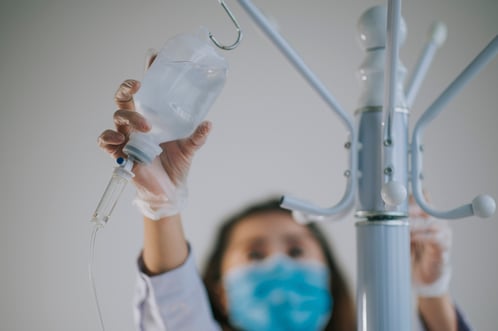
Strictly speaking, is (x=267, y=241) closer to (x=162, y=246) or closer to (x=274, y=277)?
(x=274, y=277)

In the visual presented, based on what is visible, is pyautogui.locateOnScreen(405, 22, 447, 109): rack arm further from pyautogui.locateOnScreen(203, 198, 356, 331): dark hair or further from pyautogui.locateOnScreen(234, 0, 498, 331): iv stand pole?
pyautogui.locateOnScreen(203, 198, 356, 331): dark hair

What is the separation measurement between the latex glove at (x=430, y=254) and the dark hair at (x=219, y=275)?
0.15m

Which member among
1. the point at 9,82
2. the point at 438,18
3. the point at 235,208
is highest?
the point at 438,18

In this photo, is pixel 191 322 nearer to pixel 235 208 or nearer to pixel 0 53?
pixel 235 208

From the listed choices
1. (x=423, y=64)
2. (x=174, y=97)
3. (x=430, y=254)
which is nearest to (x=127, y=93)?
(x=174, y=97)

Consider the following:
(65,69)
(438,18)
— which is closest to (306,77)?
(65,69)

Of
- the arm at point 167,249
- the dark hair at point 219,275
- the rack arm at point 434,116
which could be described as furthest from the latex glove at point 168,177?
the dark hair at point 219,275

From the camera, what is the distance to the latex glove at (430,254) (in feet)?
3.35

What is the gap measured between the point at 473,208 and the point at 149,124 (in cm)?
35

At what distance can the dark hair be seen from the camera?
3.64 ft

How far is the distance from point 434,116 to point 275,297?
23.3 inches

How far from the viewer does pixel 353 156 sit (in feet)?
2.05

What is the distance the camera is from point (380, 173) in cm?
61

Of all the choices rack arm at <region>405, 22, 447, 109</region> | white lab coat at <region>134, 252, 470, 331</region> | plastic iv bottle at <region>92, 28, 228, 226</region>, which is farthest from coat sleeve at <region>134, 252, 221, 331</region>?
rack arm at <region>405, 22, 447, 109</region>
